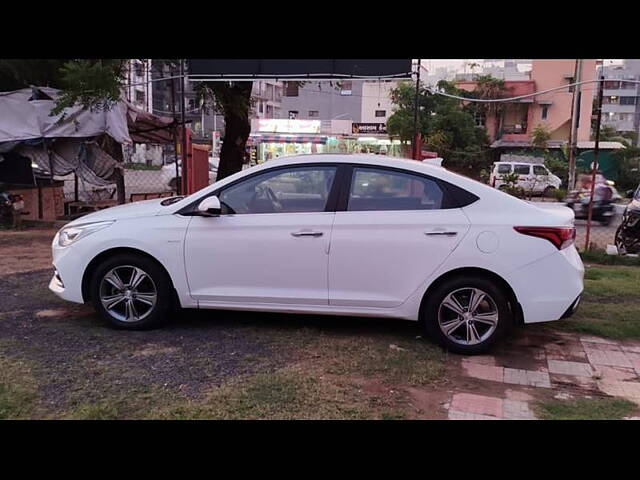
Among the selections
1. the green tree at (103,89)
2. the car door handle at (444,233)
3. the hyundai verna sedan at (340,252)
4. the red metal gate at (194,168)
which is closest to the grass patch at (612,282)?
the hyundai verna sedan at (340,252)

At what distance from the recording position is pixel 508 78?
153ft

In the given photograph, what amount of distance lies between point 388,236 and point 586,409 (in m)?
1.84

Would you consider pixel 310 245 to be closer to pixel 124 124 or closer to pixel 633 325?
pixel 633 325

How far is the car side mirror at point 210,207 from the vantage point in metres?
4.78

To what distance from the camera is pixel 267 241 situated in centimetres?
477

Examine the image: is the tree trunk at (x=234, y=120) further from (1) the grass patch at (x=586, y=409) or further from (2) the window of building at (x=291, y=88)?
(1) the grass patch at (x=586, y=409)

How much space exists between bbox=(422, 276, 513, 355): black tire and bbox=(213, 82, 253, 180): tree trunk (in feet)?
22.4

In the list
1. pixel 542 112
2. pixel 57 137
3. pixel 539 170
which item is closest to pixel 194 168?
pixel 57 137

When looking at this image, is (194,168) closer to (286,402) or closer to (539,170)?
(286,402)

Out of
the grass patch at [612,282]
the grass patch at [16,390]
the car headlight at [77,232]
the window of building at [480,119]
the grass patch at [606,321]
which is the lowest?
the grass patch at [16,390]

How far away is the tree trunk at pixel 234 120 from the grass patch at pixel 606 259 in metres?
6.30

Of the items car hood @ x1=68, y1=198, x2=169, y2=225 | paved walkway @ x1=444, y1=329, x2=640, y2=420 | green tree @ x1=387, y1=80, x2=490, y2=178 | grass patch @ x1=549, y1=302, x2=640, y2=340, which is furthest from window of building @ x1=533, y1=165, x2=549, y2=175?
car hood @ x1=68, y1=198, x2=169, y2=225

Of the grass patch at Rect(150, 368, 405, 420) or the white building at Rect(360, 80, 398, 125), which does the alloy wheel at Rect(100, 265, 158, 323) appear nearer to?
the grass patch at Rect(150, 368, 405, 420)

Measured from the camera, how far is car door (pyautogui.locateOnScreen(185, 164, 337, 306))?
474cm
